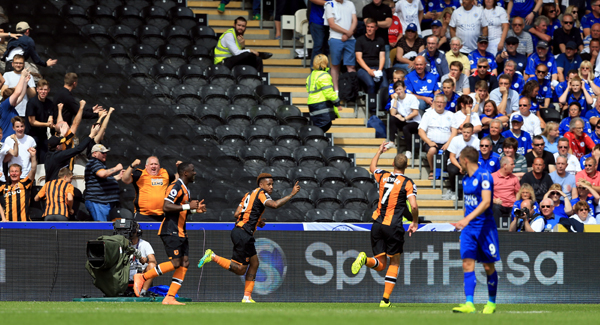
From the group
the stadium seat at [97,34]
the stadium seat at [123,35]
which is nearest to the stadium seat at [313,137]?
the stadium seat at [123,35]

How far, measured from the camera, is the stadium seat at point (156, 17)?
Answer: 58.8 feet

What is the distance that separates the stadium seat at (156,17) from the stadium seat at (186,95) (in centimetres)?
231

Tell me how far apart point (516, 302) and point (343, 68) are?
7.15 metres

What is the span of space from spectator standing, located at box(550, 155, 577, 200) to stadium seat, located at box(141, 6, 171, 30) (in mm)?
8636

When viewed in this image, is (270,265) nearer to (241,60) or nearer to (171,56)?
(241,60)

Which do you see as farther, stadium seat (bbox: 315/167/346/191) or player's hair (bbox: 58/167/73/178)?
stadium seat (bbox: 315/167/346/191)

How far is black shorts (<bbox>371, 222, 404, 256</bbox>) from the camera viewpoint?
10945 mm

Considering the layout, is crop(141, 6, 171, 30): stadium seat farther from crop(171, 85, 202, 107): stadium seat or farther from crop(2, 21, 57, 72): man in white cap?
crop(2, 21, 57, 72): man in white cap

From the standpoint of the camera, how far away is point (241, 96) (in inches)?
652

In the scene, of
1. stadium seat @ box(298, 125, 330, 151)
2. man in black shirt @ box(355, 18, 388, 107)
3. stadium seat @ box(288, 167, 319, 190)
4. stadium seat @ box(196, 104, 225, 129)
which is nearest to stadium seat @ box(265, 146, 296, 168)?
stadium seat @ box(288, 167, 319, 190)

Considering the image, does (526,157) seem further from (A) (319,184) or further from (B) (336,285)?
(B) (336,285)

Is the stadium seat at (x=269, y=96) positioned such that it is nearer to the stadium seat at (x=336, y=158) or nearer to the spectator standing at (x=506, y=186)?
the stadium seat at (x=336, y=158)

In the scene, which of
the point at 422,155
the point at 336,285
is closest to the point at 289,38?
the point at 422,155

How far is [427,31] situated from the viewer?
62.5 feet
